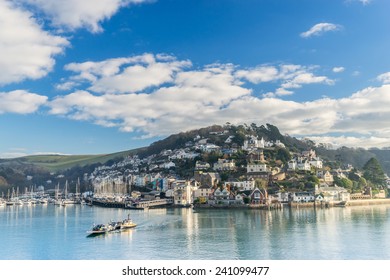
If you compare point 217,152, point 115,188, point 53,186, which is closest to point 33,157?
point 53,186

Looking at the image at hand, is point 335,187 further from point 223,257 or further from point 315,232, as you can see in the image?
point 223,257

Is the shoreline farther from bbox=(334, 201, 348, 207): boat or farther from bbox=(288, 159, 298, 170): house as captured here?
bbox=(288, 159, 298, 170): house

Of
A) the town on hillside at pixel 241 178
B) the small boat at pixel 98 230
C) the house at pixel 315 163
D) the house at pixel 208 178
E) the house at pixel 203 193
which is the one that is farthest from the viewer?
the house at pixel 315 163

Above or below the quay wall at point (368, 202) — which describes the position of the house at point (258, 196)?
above

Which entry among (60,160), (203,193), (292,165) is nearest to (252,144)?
(292,165)

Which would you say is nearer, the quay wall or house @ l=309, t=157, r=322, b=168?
the quay wall

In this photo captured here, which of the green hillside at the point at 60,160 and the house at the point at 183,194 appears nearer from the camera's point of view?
the house at the point at 183,194

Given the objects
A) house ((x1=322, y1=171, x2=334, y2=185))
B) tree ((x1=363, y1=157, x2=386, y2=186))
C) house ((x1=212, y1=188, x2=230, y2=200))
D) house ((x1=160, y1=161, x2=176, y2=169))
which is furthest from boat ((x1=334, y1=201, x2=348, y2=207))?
house ((x1=160, y1=161, x2=176, y2=169))

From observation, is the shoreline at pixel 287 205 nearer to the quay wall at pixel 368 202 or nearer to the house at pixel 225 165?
the quay wall at pixel 368 202

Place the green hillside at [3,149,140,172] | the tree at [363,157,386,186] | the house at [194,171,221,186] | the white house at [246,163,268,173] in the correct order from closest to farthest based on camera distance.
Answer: the house at [194,171,221,186] < the white house at [246,163,268,173] < the tree at [363,157,386,186] < the green hillside at [3,149,140,172]

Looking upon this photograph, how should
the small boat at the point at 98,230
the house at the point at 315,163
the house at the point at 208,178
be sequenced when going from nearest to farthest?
the small boat at the point at 98,230 → the house at the point at 208,178 → the house at the point at 315,163

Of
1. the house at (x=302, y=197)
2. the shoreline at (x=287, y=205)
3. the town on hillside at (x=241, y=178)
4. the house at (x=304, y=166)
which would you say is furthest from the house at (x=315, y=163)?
the house at (x=302, y=197)
